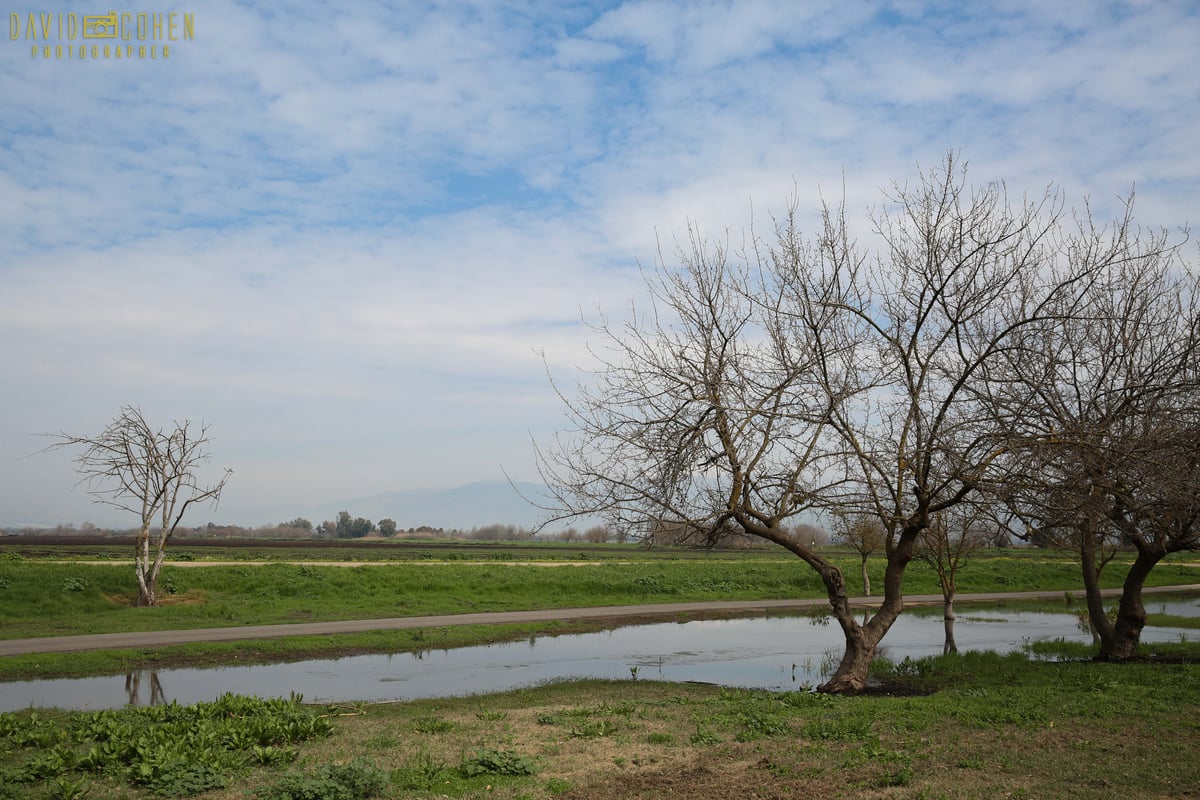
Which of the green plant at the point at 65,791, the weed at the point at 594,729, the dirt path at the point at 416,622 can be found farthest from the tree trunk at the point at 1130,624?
the green plant at the point at 65,791

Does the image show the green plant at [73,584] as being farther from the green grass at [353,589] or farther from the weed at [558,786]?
the weed at [558,786]

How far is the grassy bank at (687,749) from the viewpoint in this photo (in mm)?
8125

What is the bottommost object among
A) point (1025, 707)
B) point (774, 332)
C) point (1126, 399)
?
point (1025, 707)

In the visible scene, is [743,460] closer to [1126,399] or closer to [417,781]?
[1126,399]

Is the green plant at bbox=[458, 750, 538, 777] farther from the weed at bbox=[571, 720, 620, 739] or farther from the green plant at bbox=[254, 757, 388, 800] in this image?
the weed at bbox=[571, 720, 620, 739]

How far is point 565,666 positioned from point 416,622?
8637mm

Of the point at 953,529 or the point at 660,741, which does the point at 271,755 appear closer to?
the point at 660,741

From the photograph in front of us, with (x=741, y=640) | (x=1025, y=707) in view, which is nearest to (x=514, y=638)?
(x=741, y=640)

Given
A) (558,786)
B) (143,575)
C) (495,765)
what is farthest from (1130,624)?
(143,575)

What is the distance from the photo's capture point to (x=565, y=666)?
2069 centimetres

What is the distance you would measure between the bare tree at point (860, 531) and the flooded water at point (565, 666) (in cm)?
317

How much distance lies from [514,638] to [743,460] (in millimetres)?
13526

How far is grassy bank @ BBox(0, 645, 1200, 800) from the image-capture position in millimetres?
8125

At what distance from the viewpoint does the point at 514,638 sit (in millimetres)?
25781
